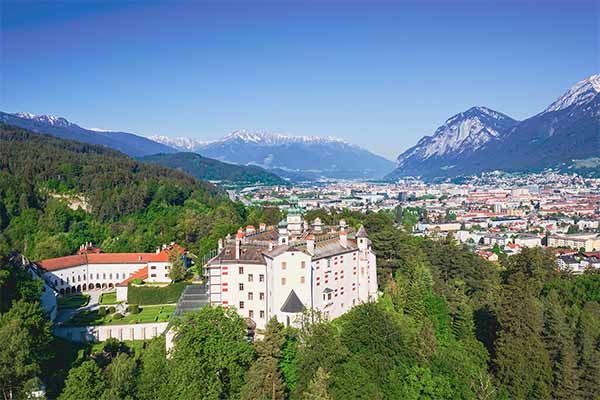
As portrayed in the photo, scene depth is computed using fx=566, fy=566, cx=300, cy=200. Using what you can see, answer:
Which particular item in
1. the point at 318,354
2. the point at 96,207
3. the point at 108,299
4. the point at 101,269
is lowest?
the point at 108,299

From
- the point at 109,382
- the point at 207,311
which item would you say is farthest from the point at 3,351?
the point at 207,311

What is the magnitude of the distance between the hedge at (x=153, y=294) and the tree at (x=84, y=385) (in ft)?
65.8

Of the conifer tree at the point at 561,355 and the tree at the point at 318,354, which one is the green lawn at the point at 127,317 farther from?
the conifer tree at the point at 561,355

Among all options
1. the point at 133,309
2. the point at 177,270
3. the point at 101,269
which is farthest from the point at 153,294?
the point at 101,269

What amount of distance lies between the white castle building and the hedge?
11367mm

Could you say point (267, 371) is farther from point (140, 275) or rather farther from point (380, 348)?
point (140, 275)

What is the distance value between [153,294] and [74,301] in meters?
8.01

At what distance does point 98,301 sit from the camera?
1870 inches

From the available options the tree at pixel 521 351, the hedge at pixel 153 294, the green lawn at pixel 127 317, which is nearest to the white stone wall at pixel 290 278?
the green lawn at pixel 127 317

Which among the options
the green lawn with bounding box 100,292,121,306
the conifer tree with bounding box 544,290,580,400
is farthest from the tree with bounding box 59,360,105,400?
the conifer tree with bounding box 544,290,580,400

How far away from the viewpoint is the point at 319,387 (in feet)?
75.5

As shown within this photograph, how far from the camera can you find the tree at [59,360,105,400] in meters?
24.0

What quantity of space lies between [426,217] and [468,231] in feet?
61.9

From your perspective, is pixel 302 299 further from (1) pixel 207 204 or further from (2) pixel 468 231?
(2) pixel 468 231
